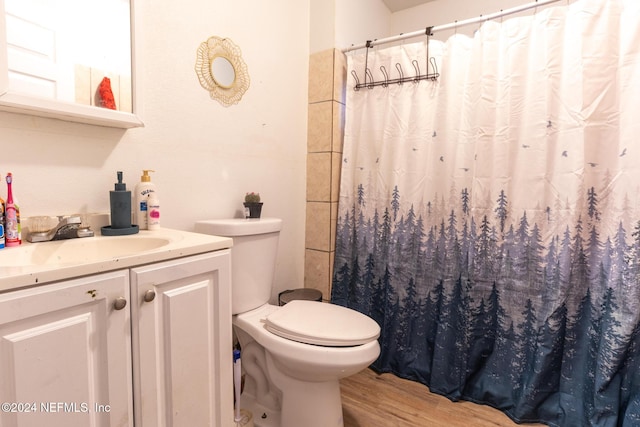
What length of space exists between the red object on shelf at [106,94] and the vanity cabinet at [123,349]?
60 cm

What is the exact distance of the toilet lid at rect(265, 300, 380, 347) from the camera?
1152 mm

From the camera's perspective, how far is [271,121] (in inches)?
67.3

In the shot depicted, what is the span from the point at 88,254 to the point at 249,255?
55 cm

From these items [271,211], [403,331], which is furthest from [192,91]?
[403,331]

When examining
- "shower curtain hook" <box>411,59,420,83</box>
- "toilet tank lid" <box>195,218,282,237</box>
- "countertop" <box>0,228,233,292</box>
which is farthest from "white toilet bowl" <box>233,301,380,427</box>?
"shower curtain hook" <box>411,59,420,83</box>

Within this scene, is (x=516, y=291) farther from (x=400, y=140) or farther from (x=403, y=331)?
(x=400, y=140)

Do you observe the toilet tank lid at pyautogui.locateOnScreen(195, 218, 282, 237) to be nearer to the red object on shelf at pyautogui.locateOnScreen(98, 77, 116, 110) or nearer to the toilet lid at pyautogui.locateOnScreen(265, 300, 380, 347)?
the toilet lid at pyautogui.locateOnScreen(265, 300, 380, 347)

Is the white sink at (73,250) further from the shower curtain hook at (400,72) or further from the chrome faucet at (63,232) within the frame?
the shower curtain hook at (400,72)

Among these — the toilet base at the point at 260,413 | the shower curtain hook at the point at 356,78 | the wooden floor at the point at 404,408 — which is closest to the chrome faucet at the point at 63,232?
the toilet base at the point at 260,413

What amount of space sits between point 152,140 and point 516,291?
5.42ft

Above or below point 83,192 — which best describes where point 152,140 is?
above

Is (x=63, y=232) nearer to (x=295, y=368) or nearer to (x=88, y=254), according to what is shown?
(x=88, y=254)

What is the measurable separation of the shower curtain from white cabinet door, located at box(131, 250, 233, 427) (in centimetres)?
101

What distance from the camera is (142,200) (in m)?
1.14
